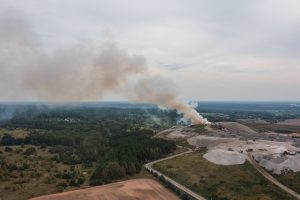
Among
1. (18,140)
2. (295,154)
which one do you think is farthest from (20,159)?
(295,154)

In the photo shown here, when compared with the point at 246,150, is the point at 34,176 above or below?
below

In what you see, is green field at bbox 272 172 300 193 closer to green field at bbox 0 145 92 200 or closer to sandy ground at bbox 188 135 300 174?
sandy ground at bbox 188 135 300 174

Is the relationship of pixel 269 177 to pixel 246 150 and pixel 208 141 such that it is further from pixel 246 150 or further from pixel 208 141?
pixel 208 141

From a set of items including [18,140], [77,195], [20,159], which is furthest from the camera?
[18,140]

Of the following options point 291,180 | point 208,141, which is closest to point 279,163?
point 291,180

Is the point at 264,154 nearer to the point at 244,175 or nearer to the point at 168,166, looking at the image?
the point at 244,175

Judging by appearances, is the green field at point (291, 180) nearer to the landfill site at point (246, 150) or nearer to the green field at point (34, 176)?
the landfill site at point (246, 150)
